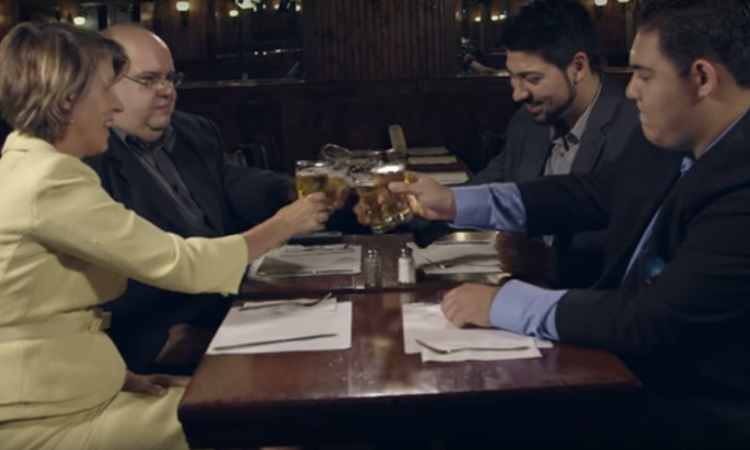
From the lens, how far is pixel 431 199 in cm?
240

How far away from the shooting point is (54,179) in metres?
1.73

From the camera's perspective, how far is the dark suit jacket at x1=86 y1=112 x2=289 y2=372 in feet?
8.12

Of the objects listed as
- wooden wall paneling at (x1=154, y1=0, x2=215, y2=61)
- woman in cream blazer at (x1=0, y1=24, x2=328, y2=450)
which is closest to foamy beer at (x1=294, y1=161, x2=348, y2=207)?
woman in cream blazer at (x1=0, y1=24, x2=328, y2=450)

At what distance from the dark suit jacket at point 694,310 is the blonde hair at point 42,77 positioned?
1082 millimetres

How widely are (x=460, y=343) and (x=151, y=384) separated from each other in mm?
739

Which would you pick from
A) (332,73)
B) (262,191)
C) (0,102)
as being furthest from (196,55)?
(0,102)

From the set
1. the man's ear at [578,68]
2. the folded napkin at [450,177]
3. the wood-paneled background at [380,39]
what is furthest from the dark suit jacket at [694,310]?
the wood-paneled background at [380,39]

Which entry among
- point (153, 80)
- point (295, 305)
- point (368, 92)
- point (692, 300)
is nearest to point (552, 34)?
point (153, 80)

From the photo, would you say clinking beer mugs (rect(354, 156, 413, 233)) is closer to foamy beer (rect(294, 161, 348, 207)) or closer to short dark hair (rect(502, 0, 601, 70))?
foamy beer (rect(294, 161, 348, 207))

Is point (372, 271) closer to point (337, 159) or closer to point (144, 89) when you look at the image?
point (337, 159)

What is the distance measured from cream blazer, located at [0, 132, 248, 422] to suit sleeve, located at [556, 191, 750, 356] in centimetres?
88

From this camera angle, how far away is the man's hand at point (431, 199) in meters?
2.40

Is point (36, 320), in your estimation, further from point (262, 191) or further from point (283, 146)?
point (283, 146)

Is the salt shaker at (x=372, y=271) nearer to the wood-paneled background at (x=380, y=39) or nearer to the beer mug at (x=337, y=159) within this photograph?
the beer mug at (x=337, y=159)
